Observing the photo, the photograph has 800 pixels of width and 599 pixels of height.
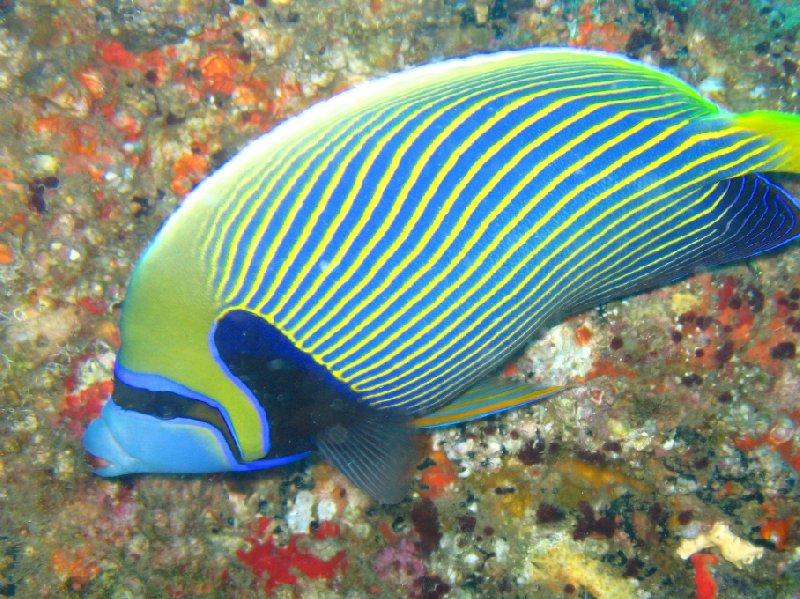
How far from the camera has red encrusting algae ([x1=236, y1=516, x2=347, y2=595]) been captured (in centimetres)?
316

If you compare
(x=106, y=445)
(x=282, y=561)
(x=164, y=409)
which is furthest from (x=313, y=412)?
(x=282, y=561)

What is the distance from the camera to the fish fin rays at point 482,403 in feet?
7.43

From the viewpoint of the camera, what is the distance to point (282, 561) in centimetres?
319

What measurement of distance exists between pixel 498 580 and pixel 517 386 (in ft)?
4.23

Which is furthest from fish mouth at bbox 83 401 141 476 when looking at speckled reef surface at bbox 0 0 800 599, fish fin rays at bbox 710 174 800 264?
fish fin rays at bbox 710 174 800 264

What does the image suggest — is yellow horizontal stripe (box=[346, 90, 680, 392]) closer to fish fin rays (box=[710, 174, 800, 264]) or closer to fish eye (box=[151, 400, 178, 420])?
fish fin rays (box=[710, 174, 800, 264])

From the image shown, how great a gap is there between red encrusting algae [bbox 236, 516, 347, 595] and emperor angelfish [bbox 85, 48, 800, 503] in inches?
56.1

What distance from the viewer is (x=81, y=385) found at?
2.97m

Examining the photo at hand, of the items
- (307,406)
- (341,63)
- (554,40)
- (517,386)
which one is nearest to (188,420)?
(307,406)

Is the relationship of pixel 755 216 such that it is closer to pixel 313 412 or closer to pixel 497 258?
pixel 497 258

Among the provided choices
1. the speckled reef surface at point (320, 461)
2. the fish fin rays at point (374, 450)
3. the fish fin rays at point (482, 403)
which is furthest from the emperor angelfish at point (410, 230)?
the speckled reef surface at point (320, 461)

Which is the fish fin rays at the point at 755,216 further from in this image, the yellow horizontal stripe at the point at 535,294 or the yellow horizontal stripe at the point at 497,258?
the yellow horizontal stripe at the point at 497,258

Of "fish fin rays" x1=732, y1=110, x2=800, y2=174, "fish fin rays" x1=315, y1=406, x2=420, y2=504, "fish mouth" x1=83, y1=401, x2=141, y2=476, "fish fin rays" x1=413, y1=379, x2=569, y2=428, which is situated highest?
"fish fin rays" x1=732, y1=110, x2=800, y2=174

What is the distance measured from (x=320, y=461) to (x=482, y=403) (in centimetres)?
137
